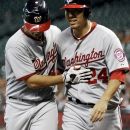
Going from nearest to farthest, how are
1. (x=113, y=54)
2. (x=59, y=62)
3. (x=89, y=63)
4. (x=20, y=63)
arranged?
1. (x=113, y=54)
2. (x=89, y=63)
3. (x=20, y=63)
4. (x=59, y=62)

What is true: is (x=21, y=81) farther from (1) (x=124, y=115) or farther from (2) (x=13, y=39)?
(1) (x=124, y=115)

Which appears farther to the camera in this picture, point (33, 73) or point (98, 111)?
point (33, 73)

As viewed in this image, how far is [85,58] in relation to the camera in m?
3.80

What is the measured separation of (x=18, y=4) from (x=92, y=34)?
2701mm

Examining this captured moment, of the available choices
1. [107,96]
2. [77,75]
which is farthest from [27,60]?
[107,96]

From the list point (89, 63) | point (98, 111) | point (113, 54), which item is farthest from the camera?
point (89, 63)

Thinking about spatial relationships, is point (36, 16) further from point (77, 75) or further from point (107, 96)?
point (107, 96)

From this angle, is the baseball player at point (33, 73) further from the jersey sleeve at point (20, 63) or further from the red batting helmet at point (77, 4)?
the red batting helmet at point (77, 4)

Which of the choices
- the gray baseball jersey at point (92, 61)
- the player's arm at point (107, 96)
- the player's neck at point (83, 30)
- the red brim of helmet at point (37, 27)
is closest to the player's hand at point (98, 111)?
the player's arm at point (107, 96)

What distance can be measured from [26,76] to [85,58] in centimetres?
39

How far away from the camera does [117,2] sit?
6.23 metres

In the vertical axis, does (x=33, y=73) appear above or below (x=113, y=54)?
below

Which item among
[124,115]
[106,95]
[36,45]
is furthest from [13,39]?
[124,115]

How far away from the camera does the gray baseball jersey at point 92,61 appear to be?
3.71 meters
